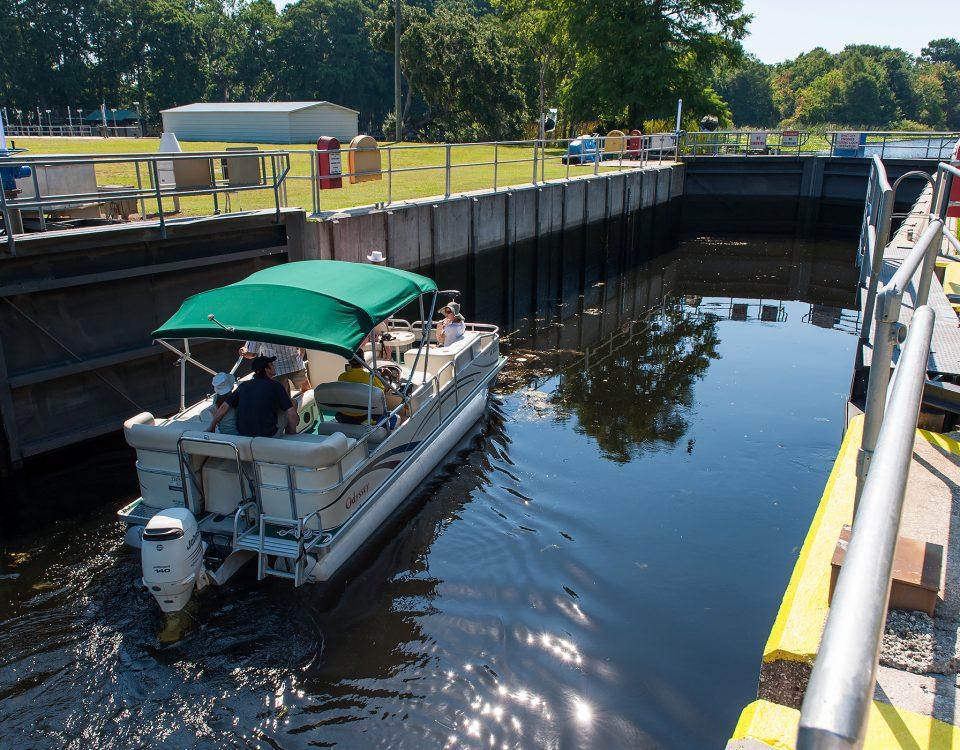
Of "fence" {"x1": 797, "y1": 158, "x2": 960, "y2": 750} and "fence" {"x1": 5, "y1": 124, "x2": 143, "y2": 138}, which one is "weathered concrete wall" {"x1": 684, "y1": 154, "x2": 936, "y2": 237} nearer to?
"fence" {"x1": 797, "y1": 158, "x2": 960, "y2": 750}

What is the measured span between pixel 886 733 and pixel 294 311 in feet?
19.8

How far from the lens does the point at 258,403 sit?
743 cm

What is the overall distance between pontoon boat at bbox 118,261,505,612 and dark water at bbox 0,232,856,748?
0.48m

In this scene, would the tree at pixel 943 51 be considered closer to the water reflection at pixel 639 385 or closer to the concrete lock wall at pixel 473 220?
the concrete lock wall at pixel 473 220

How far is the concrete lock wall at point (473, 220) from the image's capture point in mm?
14914

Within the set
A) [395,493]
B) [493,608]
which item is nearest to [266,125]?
[395,493]

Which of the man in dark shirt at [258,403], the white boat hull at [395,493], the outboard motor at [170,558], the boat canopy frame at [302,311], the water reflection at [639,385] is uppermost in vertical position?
the boat canopy frame at [302,311]

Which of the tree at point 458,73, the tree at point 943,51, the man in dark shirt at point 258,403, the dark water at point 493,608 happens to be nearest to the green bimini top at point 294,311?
the man in dark shirt at point 258,403

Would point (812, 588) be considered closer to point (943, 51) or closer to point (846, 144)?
point (846, 144)

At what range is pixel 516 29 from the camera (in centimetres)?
5475

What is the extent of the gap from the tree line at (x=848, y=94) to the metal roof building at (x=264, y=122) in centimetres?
7831

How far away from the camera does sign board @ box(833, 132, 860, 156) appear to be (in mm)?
31859

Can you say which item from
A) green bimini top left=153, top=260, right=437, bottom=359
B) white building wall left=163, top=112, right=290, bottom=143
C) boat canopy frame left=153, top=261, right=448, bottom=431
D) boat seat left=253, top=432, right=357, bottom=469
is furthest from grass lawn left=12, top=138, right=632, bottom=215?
white building wall left=163, top=112, right=290, bottom=143

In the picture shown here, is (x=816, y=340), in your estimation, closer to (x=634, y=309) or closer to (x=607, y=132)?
(x=634, y=309)
